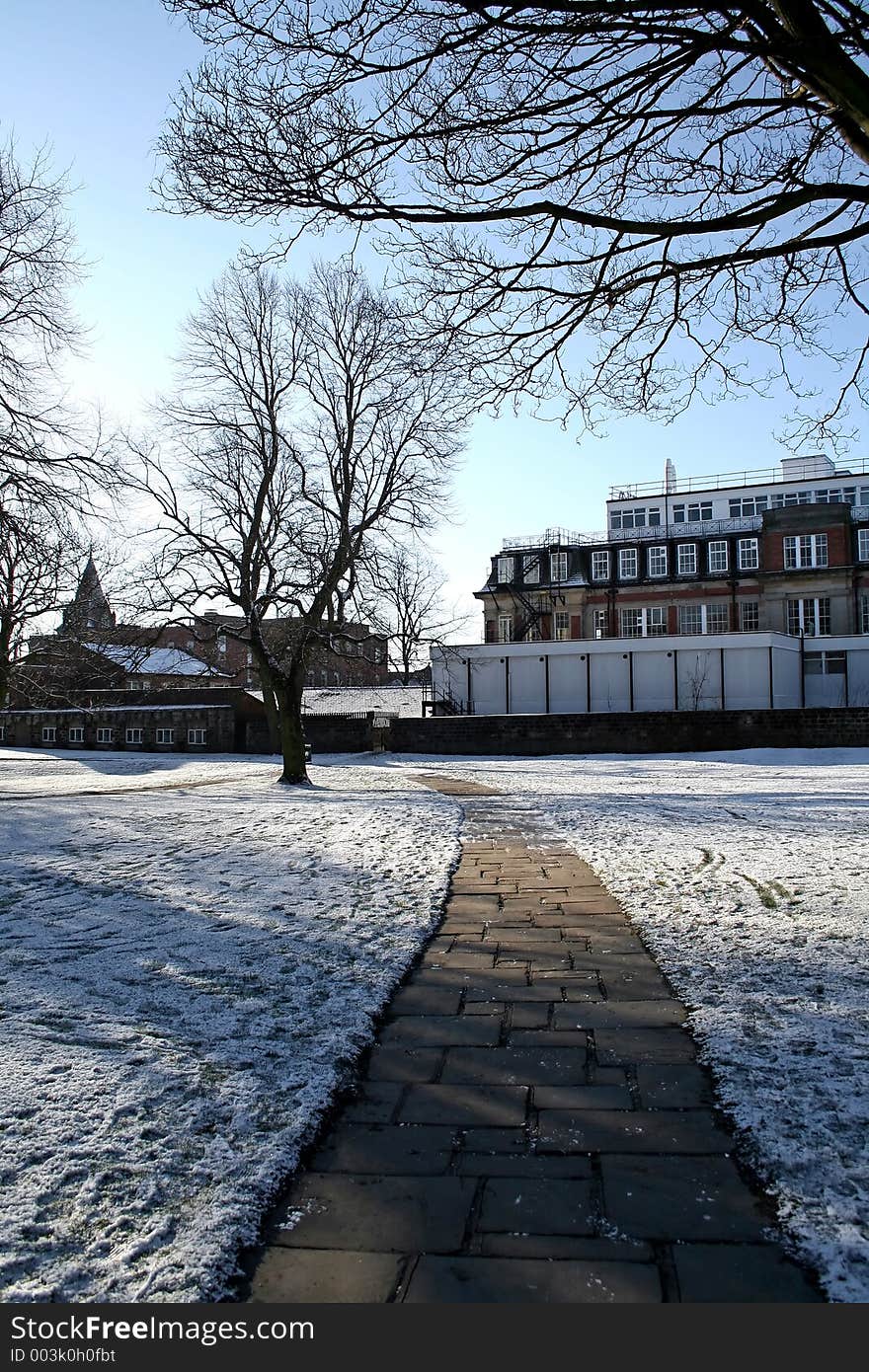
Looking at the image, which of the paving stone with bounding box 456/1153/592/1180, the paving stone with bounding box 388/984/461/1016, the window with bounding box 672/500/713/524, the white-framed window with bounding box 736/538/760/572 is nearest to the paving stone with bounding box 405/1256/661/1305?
the paving stone with bounding box 456/1153/592/1180

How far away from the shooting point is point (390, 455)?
2175 cm

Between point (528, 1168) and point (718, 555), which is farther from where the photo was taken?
point (718, 555)

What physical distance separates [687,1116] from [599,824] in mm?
7441

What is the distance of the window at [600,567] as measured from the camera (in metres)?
52.5

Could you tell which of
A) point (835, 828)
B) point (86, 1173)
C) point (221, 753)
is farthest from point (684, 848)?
point (221, 753)

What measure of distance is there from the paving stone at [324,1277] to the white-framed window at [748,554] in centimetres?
5069

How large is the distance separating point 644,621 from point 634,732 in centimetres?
2428

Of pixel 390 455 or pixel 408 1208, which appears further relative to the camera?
pixel 390 455

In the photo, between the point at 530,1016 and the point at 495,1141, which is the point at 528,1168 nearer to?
the point at 495,1141

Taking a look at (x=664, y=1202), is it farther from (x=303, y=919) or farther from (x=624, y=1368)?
(x=303, y=919)

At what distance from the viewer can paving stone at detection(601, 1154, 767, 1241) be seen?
246 centimetres

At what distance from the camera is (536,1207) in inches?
102

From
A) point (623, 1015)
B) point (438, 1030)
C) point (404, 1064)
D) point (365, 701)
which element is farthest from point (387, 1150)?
point (365, 701)

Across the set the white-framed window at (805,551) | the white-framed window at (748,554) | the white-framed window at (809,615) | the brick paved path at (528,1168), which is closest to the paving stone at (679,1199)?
the brick paved path at (528,1168)
